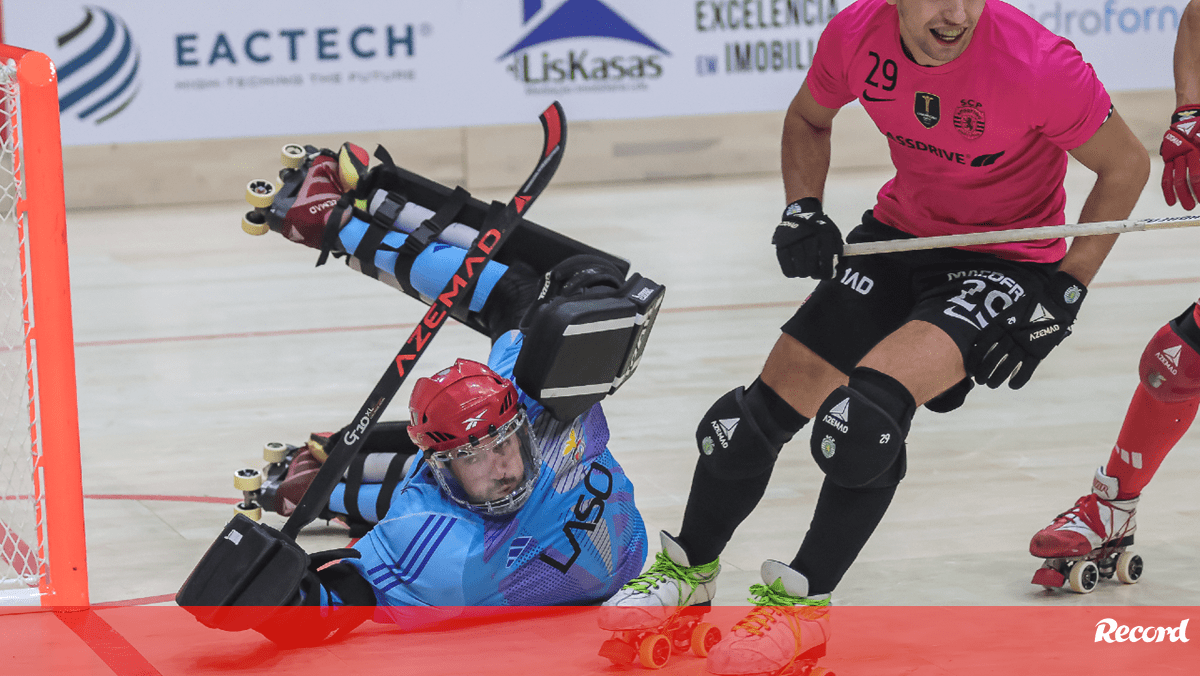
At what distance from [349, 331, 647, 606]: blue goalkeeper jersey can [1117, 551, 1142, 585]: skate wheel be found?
1072 mm

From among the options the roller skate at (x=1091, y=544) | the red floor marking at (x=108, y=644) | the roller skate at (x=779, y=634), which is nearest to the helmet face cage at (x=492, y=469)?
the roller skate at (x=779, y=634)

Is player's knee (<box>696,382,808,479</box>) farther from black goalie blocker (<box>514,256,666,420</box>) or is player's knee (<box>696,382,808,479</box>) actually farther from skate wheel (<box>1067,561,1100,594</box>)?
skate wheel (<box>1067,561,1100,594</box>)

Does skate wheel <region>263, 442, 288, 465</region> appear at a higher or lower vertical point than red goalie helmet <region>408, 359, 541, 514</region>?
lower

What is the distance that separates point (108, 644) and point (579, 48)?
760 cm

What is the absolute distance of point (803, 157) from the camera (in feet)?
9.35

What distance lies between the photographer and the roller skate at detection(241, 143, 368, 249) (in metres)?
3.48

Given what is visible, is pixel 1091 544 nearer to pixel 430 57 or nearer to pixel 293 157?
pixel 293 157

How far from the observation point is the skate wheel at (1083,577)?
119 inches

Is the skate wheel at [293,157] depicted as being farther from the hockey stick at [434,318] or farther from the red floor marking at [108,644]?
the red floor marking at [108,644]

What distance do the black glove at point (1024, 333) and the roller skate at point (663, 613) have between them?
67 cm

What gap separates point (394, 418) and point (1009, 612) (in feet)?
7.69

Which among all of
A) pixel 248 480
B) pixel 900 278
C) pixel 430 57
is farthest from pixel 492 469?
pixel 430 57

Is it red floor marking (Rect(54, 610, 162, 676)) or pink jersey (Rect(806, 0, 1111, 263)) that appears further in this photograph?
red floor marking (Rect(54, 610, 162, 676))

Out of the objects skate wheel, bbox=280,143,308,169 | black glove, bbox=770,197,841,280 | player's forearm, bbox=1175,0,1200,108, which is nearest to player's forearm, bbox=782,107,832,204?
black glove, bbox=770,197,841,280
